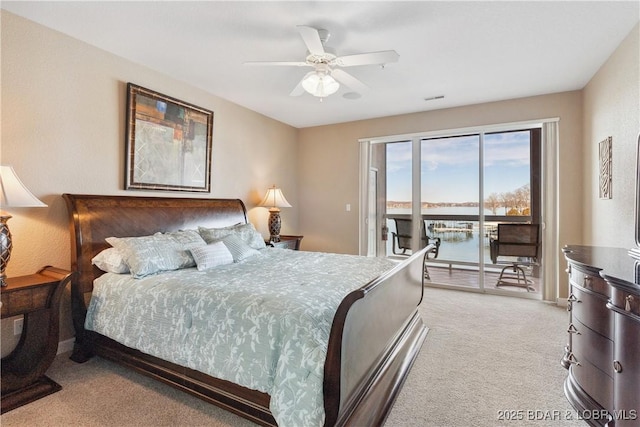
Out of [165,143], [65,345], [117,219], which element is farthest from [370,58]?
[65,345]

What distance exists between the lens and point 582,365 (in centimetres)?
189

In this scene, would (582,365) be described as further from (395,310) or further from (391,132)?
(391,132)

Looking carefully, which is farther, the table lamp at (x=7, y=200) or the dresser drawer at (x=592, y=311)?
the table lamp at (x=7, y=200)

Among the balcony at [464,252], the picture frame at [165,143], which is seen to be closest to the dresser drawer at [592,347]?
the balcony at [464,252]

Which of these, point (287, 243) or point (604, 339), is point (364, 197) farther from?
point (604, 339)

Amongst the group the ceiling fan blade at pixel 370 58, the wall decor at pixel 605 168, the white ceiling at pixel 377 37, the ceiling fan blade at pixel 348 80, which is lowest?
the wall decor at pixel 605 168

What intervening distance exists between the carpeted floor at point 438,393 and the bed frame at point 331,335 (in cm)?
11

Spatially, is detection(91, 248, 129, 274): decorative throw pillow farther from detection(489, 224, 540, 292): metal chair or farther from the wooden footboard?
detection(489, 224, 540, 292): metal chair

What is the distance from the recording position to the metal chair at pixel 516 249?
432 centimetres

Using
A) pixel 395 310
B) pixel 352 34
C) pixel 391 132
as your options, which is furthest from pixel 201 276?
pixel 391 132

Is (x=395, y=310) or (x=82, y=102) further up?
(x=82, y=102)

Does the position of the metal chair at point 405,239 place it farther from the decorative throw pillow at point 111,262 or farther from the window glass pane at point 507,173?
the decorative throw pillow at point 111,262

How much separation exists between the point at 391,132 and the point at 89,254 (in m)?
4.26

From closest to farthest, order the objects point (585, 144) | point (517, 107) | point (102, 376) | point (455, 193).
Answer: point (102, 376) → point (585, 144) → point (517, 107) → point (455, 193)
